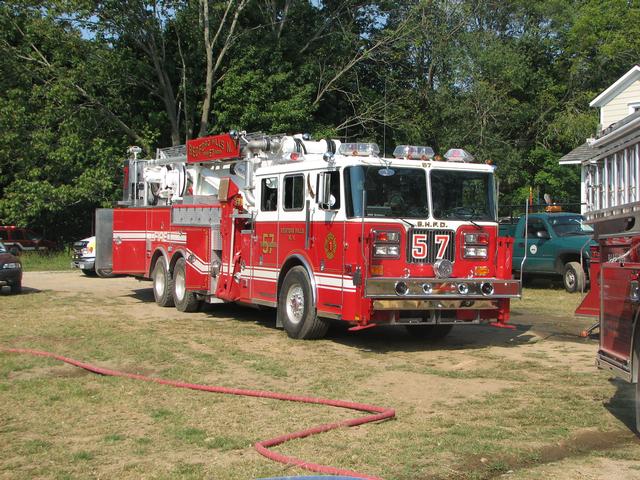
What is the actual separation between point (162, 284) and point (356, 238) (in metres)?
6.87

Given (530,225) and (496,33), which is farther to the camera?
(496,33)

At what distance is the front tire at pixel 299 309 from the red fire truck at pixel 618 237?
14.8ft

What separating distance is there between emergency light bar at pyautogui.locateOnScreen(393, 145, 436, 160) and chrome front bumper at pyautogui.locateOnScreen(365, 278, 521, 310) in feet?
5.99

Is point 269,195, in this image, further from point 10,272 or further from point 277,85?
point 277,85

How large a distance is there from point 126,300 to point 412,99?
21412mm

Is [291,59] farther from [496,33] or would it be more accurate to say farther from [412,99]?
[496,33]

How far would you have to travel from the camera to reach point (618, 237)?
7.08m

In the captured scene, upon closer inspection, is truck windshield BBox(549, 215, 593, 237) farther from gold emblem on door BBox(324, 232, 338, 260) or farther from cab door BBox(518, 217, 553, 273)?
gold emblem on door BBox(324, 232, 338, 260)

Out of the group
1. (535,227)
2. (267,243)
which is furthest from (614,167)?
(535,227)

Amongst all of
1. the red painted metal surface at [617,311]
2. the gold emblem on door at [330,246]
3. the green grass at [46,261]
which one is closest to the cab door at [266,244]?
the gold emblem on door at [330,246]

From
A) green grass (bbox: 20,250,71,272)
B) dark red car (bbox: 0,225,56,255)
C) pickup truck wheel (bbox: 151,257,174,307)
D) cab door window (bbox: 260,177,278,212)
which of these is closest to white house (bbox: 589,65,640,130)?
pickup truck wheel (bbox: 151,257,174,307)

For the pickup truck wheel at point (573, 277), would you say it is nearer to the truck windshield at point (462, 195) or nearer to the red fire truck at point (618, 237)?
the truck windshield at point (462, 195)

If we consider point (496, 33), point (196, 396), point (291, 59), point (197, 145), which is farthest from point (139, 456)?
point (496, 33)

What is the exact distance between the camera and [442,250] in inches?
426
